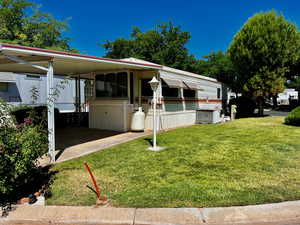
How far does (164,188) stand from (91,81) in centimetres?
792

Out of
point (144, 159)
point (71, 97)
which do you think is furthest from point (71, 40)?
point (144, 159)

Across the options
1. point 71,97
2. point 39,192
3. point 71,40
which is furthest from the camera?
point 71,40

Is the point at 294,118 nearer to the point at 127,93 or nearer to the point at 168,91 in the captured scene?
the point at 168,91

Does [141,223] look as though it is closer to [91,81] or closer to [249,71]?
[91,81]

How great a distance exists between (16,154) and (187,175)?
2.67 meters

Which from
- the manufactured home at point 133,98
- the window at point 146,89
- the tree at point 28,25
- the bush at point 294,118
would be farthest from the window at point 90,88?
Answer: the tree at point 28,25

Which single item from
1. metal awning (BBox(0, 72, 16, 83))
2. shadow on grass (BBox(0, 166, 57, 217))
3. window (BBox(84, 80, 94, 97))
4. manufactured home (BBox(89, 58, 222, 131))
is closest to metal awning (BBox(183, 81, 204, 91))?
manufactured home (BBox(89, 58, 222, 131))

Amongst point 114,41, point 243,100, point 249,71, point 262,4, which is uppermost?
point 114,41

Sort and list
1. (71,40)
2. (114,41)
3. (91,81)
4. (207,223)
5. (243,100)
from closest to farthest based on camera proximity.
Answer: (207,223), (91,81), (243,100), (71,40), (114,41)

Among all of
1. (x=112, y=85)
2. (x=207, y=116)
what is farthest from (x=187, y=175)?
(x=207, y=116)

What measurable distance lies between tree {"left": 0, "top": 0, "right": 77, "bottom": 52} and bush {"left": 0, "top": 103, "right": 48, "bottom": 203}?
2128cm

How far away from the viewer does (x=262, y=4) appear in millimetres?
14164

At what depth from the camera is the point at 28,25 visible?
22.5 m

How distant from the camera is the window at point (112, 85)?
8.86 m
